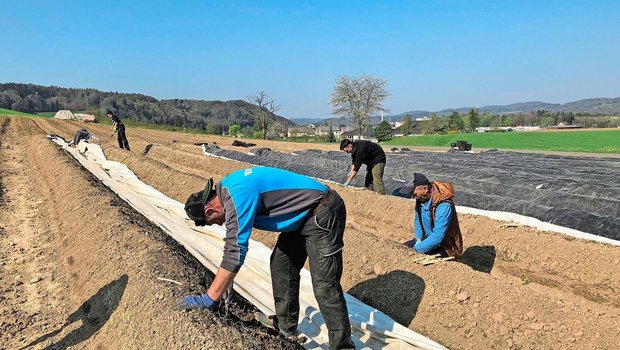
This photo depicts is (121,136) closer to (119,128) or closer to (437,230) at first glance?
(119,128)

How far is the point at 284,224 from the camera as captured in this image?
3.08 m

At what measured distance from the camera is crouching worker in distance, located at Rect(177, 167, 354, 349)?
2.78 m

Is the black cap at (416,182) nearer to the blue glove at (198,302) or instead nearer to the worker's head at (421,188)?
the worker's head at (421,188)

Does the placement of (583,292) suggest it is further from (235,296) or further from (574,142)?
(574,142)

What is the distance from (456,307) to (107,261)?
154 inches

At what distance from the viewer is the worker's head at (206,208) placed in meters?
2.82

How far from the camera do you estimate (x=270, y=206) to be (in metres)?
2.97

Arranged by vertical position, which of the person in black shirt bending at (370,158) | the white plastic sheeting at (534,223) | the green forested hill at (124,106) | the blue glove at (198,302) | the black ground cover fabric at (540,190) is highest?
the green forested hill at (124,106)

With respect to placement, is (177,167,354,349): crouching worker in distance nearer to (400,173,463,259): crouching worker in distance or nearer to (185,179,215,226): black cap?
(185,179,215,226): black cap

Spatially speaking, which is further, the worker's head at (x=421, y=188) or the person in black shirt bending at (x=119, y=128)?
the person in black shirt bending at (x=119, y=128)

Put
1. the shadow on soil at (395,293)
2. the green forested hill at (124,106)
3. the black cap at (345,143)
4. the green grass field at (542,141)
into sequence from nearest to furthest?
the shadow on soil at (395,293)
the black cap at (345,143)
the green grass field at (542,141)
the green forested hill at (124,106)

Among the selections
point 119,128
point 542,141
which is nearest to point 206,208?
point 119,128

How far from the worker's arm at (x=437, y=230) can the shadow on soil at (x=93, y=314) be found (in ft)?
10.7

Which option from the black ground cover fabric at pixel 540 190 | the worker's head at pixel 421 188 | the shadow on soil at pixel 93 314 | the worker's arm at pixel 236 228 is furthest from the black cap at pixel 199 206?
the black ground cover fabric at pixel 540 190
